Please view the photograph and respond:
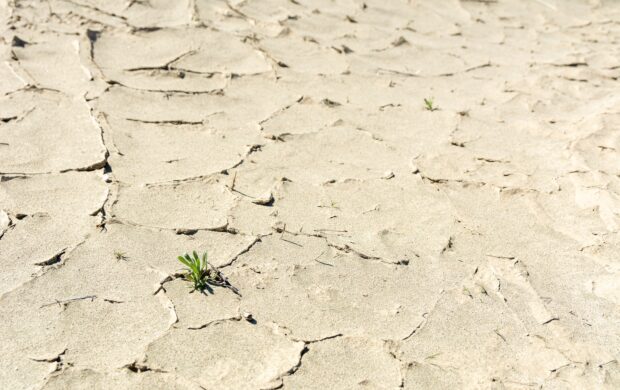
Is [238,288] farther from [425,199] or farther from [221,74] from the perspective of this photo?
[221,74]

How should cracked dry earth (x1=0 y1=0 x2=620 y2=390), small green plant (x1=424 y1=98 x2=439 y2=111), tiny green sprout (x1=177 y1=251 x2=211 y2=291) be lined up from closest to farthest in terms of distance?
cracked dry earth (x1=0 y1=0 x2=620 y2=390)
tiny green sprout (x1=177 y1=251 x2=211 y2=291)
small green plant (x1=424 y1=98 x2=439 y2=111)

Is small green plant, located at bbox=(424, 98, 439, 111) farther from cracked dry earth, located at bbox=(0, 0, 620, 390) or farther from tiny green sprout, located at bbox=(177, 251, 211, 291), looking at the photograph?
tiny green sprout, located at bbox=(177, 251, 211, 291)

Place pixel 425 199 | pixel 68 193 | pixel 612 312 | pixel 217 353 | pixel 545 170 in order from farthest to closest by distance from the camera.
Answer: pixel 545 170
pixel 425 199
pixel 68 193
pixel 612 312
pixel 217 353

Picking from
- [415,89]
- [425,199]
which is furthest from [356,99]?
[425,199]

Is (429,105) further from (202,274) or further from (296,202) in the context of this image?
(202,274)

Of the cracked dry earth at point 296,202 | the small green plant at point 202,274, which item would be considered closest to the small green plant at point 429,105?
the cracked dry earth at point 296,202

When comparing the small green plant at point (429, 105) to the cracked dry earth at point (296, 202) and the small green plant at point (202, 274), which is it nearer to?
the cracked dry earth at point (296, 202)

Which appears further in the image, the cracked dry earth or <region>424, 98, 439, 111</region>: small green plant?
<region>424, 98, 439, 111</region>: small green plant

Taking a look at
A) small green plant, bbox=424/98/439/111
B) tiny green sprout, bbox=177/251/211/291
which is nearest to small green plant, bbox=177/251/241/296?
tiny green sprout, bbox=177/251/211/291
